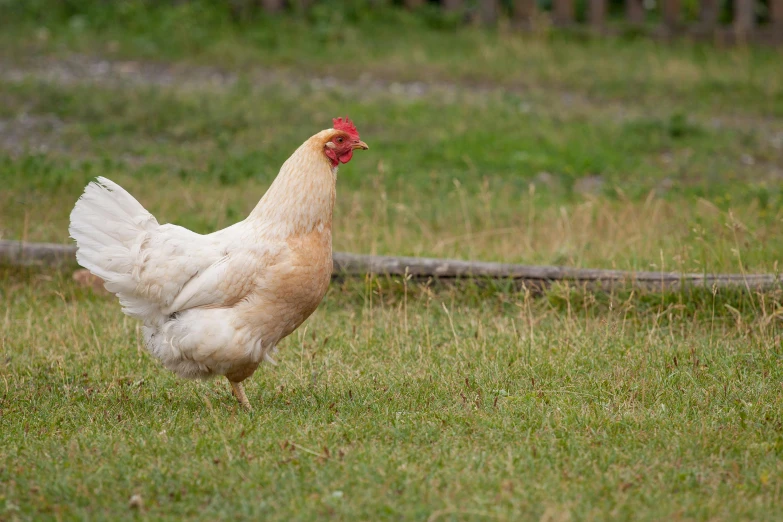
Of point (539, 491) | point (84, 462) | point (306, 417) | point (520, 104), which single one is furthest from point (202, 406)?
point (520, 104)

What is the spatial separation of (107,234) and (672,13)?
1191 cm

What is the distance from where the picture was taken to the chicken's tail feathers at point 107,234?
488cm

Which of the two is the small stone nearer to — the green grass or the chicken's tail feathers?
the green grass

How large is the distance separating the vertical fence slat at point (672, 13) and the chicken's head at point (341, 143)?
10786 mm

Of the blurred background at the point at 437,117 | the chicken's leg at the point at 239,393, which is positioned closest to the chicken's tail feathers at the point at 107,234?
the chicken's leg at the point at 239,393

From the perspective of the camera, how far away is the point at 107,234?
492cm

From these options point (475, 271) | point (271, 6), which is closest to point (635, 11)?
point (271, 6)

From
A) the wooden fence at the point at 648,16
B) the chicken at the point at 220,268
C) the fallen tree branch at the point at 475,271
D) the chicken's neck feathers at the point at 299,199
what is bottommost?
the fallen tree branch at the point at 475,271

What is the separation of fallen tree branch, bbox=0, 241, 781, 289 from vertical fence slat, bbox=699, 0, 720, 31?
29.9 ft

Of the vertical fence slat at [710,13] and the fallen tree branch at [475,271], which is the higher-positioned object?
the vertical fence slat at [710,13]

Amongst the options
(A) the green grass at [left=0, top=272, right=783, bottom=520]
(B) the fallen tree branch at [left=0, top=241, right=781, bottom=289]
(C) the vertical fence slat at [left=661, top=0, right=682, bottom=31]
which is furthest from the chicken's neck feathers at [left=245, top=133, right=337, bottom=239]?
(C) the vertical fence slat at [left=661, top=0, right=682, bottom=31]

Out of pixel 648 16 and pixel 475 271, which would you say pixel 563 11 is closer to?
pixel 648 16

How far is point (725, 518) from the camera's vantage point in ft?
11.7

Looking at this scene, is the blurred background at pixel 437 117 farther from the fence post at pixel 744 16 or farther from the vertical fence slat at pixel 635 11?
the vertical fence slat at pixel 635 11
